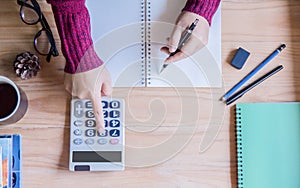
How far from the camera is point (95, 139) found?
2.58ft

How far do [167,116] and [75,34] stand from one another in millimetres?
237

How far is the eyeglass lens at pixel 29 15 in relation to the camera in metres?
0.82

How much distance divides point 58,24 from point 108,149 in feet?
0.81

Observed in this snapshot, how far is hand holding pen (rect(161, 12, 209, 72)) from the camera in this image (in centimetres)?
77

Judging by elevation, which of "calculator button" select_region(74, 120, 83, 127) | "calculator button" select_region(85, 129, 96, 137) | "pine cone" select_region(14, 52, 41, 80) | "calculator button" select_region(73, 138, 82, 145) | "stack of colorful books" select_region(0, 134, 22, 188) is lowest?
"stack of colorful books" select_region(0, 134, 22, 188)

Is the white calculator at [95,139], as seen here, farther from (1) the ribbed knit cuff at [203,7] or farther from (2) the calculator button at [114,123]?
(1) the ribbed knit cuff at [203,7]

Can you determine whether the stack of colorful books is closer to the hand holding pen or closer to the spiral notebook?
the spiral notebook

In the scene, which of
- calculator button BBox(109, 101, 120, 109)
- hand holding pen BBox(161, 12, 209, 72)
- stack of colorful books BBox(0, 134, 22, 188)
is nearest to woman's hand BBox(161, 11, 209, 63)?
hand holding pen BBox(161, 12, 209, 72)

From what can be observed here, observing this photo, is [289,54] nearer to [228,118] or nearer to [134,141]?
[228,118]

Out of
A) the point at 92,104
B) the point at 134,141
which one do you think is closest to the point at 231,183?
the point at 134,141

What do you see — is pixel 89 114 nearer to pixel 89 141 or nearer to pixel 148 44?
pixel 89 141

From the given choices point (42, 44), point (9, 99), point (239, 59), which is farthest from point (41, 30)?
point (239, 59)

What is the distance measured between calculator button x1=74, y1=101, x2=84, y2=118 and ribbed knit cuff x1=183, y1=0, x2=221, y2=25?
271mm

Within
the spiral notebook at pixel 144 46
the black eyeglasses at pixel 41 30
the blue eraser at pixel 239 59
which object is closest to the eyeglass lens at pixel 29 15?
the black eyeglasses at pixel 41 30
